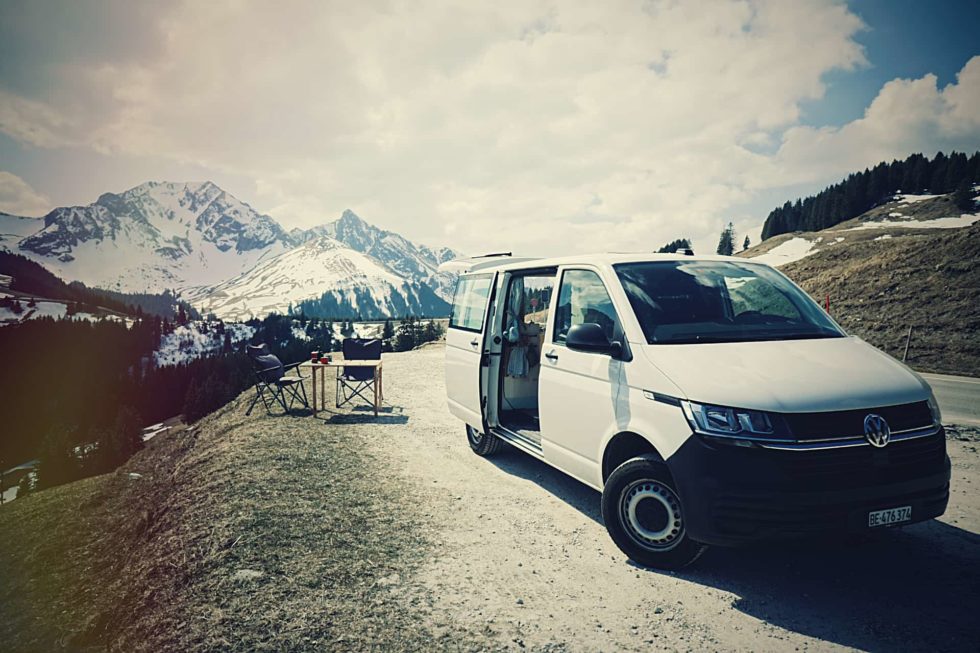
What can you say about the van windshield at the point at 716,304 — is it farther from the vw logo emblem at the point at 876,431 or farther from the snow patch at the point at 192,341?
the snow patch at the point at 192,341

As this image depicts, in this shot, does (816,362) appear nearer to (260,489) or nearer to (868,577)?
(868,577)

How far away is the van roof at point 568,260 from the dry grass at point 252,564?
315cm

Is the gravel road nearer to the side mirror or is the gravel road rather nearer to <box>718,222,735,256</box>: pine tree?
the side mirror

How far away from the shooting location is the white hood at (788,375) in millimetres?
3432

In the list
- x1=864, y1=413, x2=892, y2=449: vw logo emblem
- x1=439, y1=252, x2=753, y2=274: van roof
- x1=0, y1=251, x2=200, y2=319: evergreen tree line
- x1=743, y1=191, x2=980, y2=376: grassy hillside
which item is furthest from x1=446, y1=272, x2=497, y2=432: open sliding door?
x1=0, y1=251, x2=200, y2=319: evergreen tree line

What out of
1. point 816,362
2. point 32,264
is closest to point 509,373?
point 816,362

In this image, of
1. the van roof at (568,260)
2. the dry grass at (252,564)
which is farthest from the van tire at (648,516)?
the van roof at (568,260)

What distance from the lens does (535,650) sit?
3.19m

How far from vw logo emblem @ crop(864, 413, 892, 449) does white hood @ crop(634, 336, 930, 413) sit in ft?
0.31

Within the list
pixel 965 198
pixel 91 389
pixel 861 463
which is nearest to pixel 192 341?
pixel 91 389

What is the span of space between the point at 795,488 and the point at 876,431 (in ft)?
2.37

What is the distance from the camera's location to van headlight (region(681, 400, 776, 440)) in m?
3.37

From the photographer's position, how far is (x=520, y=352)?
Result: 7.00 meters

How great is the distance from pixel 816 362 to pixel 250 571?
15.7ft
